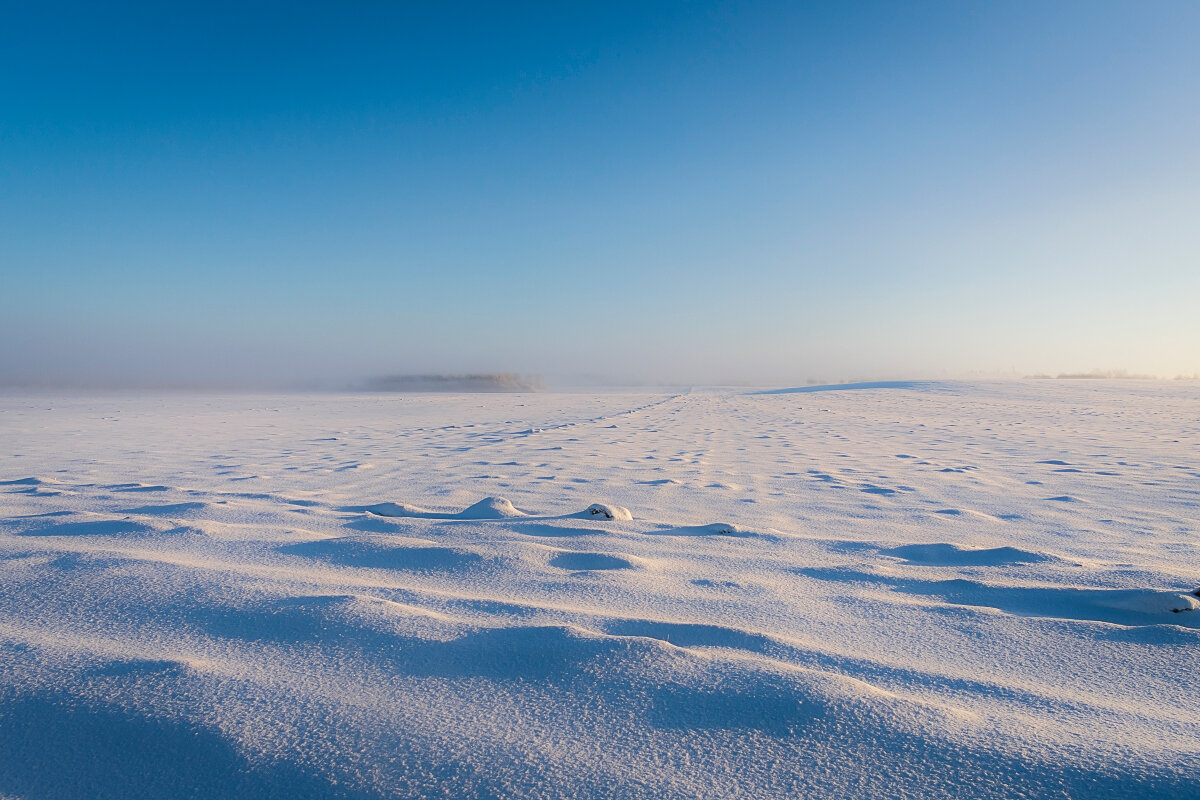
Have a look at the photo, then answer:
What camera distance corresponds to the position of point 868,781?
990 millimetres

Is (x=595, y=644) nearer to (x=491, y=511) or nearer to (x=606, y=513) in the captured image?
(x=606, y=513)

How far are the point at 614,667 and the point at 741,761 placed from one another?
36 cm

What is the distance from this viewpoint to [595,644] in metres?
1.43

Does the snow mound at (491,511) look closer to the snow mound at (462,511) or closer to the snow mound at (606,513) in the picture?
the snow mound at (462,511)

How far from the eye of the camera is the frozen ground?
103 centimetres

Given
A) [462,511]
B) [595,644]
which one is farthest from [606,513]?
[595,644]

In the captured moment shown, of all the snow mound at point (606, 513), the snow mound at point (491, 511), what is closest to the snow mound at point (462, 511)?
the snow mound at point (491, 511)

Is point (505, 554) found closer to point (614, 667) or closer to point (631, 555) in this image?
point (631, 555)

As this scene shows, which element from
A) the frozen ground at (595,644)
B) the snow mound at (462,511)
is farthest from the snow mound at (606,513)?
the snow mound at (462,511)

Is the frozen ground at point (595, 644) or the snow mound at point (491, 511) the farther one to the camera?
the snow mound at point (491, 511)

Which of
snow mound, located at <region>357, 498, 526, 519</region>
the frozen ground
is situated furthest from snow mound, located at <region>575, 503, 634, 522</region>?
snow mound, located at <region>357, 498, 526, 519</region>

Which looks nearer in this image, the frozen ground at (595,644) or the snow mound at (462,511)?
the frozen ground at (595,644)

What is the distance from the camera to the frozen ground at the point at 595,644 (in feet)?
3.39

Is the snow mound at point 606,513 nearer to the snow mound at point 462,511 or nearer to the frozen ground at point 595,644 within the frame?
the frozen ground at point 595,644
